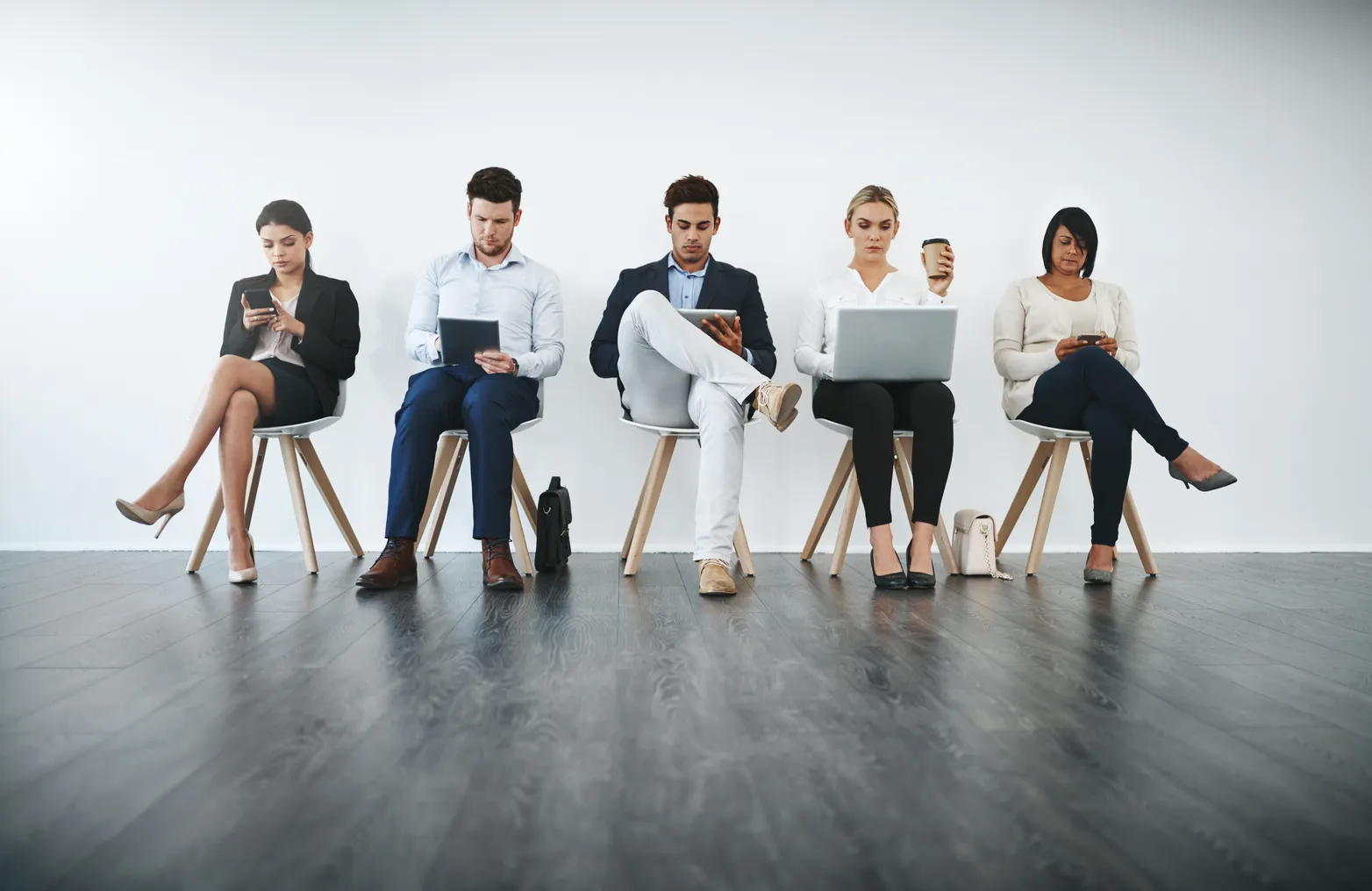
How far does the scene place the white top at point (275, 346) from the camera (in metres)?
2.95

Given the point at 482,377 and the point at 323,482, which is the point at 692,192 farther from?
the point at 323,482

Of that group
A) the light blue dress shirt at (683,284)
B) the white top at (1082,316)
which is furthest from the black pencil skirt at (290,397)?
the white top at (1082,316)

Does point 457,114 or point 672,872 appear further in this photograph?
point 457,114

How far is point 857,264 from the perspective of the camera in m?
3.09

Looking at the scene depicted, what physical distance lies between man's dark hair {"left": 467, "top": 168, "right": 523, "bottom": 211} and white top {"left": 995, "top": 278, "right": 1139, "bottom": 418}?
1.67 meters

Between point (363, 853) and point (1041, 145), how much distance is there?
3552 mm

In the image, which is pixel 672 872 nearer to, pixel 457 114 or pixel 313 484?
pixel 313 484

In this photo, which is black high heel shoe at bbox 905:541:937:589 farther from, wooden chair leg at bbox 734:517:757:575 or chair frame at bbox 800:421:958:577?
wooden chair leg at bbox 734:517:757:575

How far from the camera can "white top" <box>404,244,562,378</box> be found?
2.97m

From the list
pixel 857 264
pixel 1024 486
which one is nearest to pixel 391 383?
pixel 857 264

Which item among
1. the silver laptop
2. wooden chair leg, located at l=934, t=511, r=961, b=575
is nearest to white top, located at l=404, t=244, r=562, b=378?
the silver laptop

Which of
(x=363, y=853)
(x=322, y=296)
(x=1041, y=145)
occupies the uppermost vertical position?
(x=1041, y=145)

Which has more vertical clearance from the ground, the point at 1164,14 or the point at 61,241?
the point at 1164,14

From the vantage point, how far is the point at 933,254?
327 centimetres
